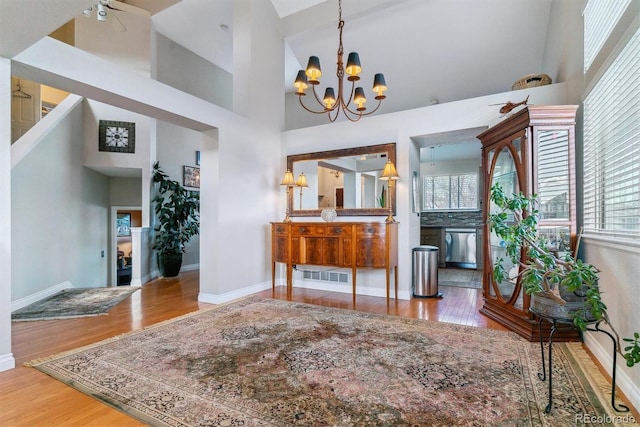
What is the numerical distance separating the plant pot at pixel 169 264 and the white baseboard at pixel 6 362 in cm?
380

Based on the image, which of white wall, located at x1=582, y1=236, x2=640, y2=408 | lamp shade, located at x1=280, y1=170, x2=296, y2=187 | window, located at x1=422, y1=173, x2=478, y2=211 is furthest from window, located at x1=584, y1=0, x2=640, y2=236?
window, located at x1=422, y1=173, x2=478, y2=211

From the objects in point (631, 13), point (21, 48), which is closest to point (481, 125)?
point (631, 13)

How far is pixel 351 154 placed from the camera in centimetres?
474

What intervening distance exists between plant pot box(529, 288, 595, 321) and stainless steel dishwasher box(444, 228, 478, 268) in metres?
5.55

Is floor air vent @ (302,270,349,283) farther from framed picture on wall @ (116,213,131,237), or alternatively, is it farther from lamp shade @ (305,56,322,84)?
framed picture on wall @ (116,213,131,237)

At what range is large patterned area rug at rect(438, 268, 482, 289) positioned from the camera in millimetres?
5376

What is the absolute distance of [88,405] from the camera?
5.89 ft

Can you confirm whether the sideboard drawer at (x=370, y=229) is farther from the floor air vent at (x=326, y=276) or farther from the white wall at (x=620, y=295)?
the white wall at (x=620, y=295)

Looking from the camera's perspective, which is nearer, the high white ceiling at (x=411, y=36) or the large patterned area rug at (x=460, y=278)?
the high white ceiling at (x=411, y=36)

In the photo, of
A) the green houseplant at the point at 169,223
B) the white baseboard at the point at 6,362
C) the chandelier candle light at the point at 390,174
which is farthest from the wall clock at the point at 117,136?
the chandelier candle light at the point at 390,174

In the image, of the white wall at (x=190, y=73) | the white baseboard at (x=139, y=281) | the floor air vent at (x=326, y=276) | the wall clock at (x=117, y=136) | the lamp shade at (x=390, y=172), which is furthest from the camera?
the white wall at (x=190, y=73)

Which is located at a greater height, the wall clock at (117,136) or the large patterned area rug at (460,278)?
the wall clock at (117,136)

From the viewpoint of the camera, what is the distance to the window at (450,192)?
8.02 metres

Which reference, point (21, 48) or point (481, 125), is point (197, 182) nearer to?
point (21, 48)
